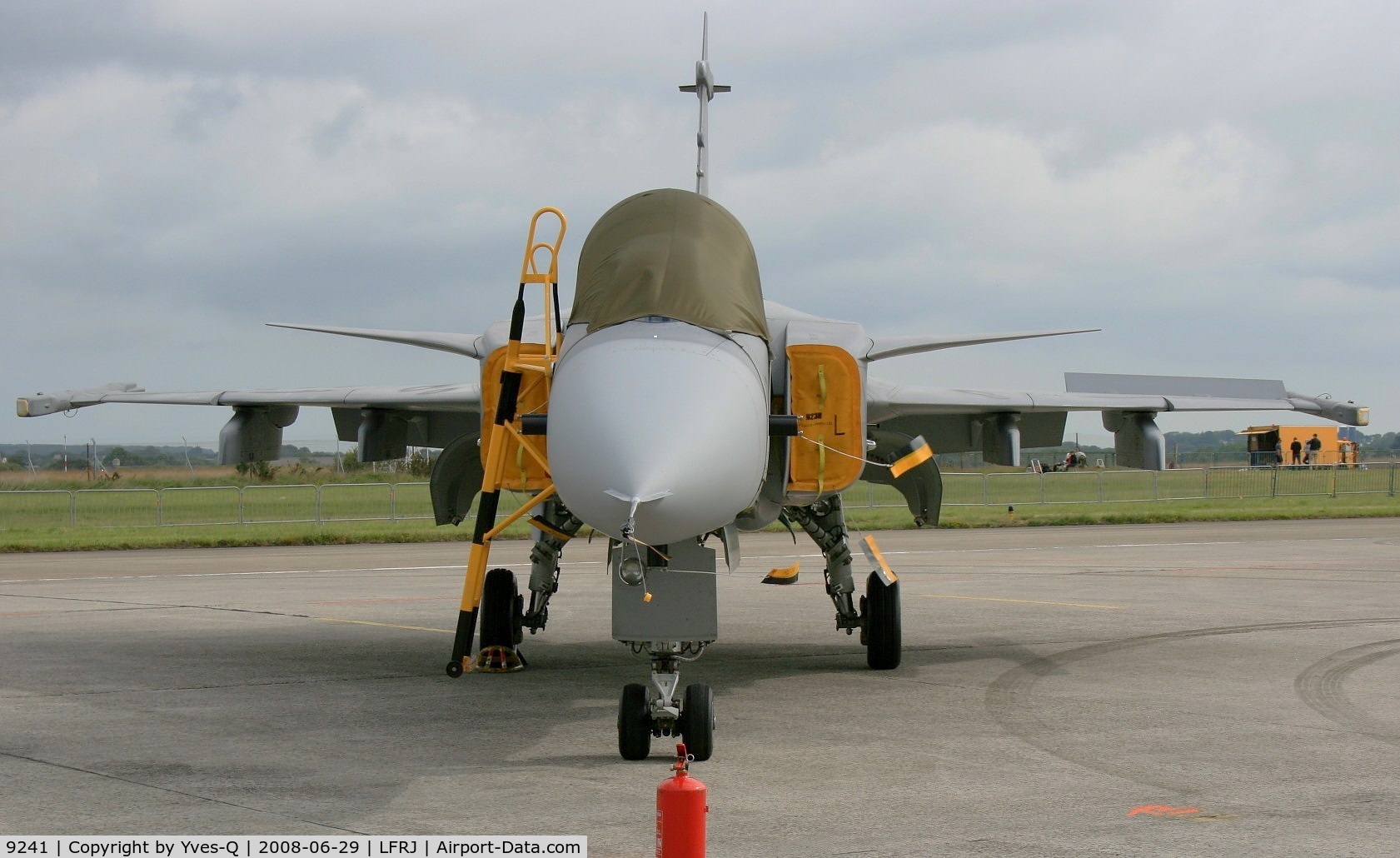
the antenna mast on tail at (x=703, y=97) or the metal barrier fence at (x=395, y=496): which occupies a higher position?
the antenna mast on tail at (x=703, y=97)

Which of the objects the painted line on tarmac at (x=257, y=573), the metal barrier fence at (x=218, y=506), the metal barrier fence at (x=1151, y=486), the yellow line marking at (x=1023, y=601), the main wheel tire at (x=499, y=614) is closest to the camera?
the main wheel tire at (x=499, y=614)

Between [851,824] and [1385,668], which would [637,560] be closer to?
[851,824]

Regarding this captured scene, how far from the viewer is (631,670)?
36.5ft

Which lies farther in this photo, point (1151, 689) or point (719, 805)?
point (1151, 689)

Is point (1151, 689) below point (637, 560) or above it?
below

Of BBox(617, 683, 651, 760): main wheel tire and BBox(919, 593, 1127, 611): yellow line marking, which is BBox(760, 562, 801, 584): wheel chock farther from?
BBox(617, 683, 651, 760): main wheel tire

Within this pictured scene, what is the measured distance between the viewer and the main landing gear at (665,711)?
7.27m

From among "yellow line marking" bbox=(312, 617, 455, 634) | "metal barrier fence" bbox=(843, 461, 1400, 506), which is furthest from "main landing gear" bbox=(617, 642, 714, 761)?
"metal barrier fence" bbox=(843, 461, 1400, 506)

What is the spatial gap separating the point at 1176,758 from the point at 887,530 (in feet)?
75.0

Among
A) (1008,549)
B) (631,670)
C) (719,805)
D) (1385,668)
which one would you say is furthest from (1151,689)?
(1008,549)

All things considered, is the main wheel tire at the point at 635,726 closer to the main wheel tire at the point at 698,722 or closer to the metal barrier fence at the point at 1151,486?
the main wheel tire at the point at 698,722
